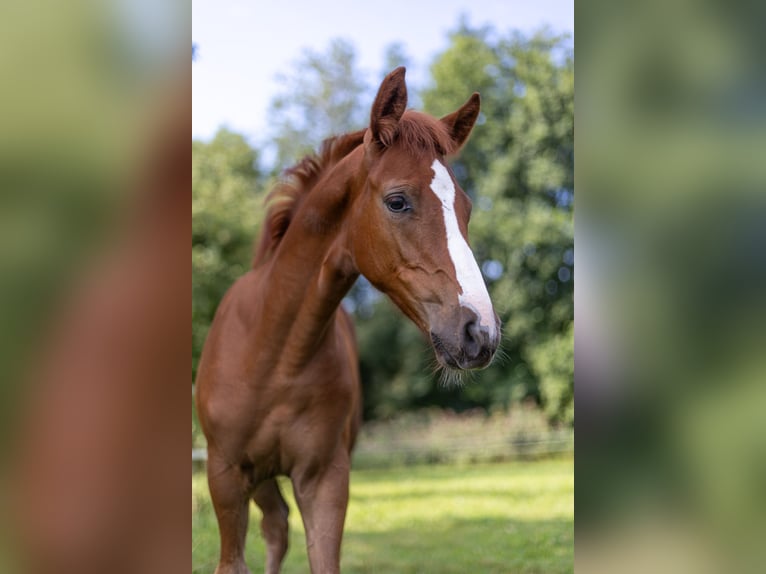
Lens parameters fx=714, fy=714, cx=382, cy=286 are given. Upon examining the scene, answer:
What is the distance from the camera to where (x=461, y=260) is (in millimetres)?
2404

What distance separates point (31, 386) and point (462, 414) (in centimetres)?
1768

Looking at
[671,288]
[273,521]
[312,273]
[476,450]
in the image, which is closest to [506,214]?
[476,450]

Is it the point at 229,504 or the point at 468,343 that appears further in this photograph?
the point at 229,504

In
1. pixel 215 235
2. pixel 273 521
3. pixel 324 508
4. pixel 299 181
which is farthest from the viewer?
pixel 215 235

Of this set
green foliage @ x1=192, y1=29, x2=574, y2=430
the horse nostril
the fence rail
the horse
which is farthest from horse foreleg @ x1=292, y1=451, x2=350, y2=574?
the fence rail

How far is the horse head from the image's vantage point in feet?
7.66

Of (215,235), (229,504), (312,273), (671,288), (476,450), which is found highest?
(671,288)

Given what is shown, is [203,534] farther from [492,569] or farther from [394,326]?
[394,326]

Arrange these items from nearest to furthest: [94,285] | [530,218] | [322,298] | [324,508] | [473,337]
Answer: [94,285]
[473,337]
[322,298]
[324,508]
[530,218]

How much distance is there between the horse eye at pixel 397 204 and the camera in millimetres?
2586

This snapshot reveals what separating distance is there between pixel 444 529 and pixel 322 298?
16.3 ft

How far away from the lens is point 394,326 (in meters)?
18.5

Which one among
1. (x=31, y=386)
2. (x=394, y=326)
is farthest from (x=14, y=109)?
(x=394, y=326)

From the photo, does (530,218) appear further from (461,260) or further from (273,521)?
(461,260)
